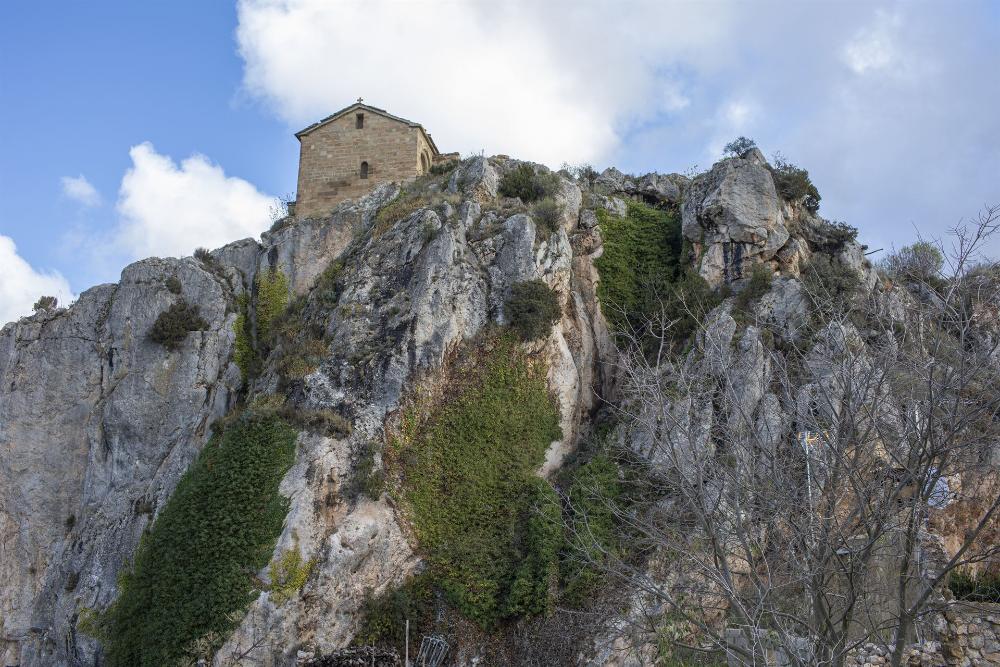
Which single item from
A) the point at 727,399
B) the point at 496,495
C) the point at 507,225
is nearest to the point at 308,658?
the point at 496,495

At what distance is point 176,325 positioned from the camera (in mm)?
24641

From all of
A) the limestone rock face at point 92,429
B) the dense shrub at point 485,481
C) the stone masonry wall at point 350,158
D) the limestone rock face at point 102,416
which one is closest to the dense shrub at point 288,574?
the dense shrub at point 485,481

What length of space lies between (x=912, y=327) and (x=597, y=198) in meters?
16.2

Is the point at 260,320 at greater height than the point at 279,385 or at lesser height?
greater

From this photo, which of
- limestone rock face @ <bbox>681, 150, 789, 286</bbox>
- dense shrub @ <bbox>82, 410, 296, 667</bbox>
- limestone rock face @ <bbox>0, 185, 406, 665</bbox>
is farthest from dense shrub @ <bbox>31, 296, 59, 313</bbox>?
limestone rock face @ <bbox>681, 150, 789, 286</bbox>

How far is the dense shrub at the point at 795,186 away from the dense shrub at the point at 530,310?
363 inches

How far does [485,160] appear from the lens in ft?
86.7

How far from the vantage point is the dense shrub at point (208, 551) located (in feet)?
55.5

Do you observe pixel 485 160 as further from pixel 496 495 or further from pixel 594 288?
pixel 496 495

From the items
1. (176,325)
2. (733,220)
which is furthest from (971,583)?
(176,325)

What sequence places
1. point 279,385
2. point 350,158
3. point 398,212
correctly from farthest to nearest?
point 350,158
point 398,212
point 279,385

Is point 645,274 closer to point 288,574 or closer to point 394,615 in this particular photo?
point 394,615

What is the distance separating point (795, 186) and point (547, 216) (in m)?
8.53

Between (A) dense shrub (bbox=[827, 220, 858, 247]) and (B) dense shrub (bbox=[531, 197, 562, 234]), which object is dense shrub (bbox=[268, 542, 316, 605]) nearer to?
(B) dense shrub (bbox=[531, 197, 562, 234])
